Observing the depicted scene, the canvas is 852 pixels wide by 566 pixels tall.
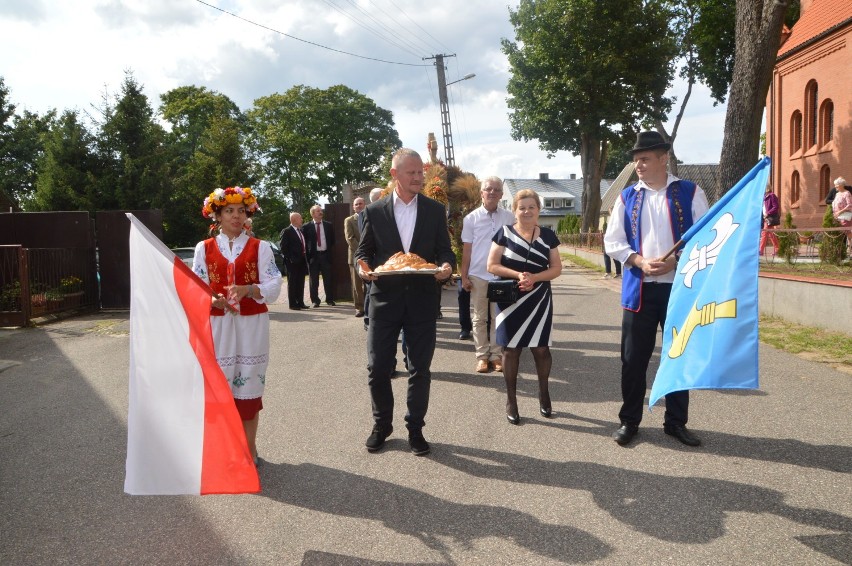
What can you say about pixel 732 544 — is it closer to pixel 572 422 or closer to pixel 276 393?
pixel 572 422

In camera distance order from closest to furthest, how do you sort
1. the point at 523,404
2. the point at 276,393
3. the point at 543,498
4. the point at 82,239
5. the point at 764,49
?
the point at 543,498 → the point at 523,404 → the point at 276,393 → the point at 764,49 → the point at 82,239

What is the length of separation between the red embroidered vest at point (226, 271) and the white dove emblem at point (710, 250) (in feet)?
9.17

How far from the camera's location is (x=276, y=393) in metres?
7.04

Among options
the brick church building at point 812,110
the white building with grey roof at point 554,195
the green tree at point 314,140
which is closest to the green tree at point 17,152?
the green tree at point 314,140

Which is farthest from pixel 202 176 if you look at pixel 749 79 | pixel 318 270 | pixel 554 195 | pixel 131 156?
pixel 554 195

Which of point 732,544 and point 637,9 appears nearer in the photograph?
point 732,544

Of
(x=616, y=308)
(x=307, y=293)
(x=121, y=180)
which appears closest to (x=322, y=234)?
(x=307, y=293)

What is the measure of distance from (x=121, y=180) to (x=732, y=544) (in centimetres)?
3157

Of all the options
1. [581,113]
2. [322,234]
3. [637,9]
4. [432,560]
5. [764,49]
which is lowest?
[432,560]

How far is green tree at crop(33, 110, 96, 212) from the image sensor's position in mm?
30000

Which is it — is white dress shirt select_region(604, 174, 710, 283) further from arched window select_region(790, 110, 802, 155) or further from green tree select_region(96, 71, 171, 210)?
arched window select_region(790, 110, 802, 155)

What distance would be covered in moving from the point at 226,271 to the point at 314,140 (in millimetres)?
51903

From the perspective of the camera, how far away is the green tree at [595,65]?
35.0 metres

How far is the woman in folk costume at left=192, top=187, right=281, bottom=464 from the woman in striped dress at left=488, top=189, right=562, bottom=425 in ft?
6.79
